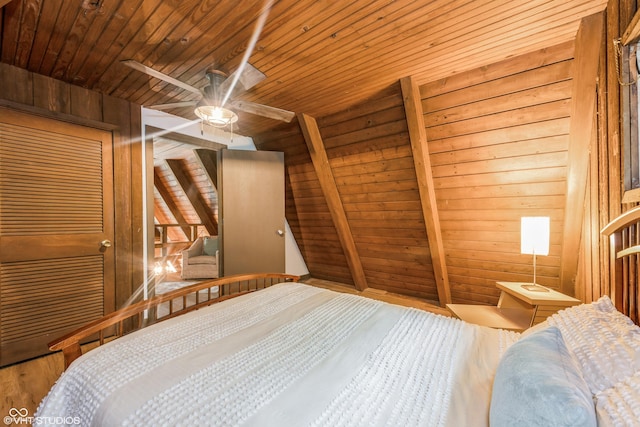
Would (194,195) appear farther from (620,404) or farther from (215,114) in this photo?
(620,404)

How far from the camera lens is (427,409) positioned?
2.38 feet

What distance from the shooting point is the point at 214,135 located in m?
3.17

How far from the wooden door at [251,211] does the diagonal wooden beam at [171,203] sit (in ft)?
12.4

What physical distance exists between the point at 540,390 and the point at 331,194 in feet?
8.52

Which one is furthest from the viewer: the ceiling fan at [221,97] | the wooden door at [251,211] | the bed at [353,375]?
the wooden door at [251,211]

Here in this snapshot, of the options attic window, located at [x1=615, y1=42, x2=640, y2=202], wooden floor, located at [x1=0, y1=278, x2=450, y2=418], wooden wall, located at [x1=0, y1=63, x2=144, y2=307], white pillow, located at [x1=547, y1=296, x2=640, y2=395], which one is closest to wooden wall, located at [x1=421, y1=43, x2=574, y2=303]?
attic window, located at [x1=615, y1=42, x2=640, y2=202]

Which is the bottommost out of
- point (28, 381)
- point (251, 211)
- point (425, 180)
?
point (28, 381)

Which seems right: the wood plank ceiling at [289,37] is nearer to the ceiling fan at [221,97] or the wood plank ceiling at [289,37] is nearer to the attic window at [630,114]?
the ceiling fan at [221,97]

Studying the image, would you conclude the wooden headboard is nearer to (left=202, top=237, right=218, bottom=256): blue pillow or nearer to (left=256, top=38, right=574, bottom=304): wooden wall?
(left=256, top=38, right=574, bottom=304): wooden wall

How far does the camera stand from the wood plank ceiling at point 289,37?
4.51ft

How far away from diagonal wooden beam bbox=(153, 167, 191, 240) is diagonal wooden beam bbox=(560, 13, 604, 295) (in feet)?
22.1

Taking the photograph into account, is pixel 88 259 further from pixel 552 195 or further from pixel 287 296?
pixel 552 195

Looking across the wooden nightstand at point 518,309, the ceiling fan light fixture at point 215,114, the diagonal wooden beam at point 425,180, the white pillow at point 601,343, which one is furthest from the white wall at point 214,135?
the white pillow at point 601,343

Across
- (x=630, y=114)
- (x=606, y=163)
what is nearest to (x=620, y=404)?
(x=630, y=114)
